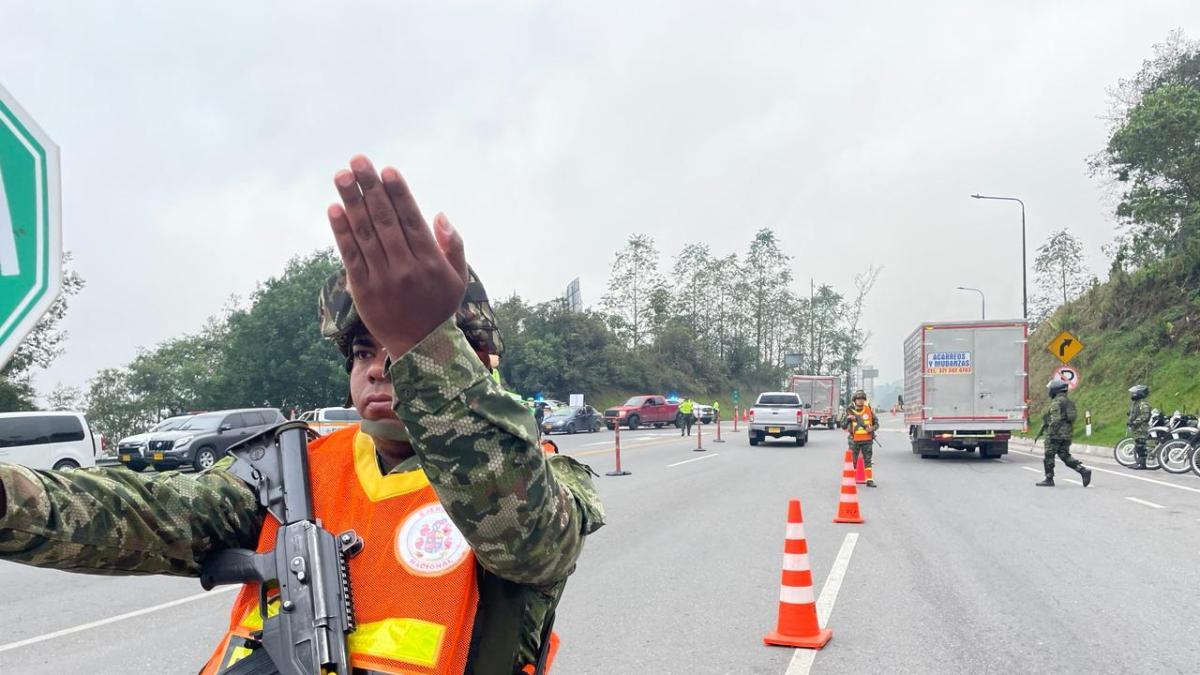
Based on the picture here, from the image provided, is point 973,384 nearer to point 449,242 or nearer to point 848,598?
point 848,598

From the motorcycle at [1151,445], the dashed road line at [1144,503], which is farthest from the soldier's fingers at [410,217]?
the motorcycle at [1151,445]

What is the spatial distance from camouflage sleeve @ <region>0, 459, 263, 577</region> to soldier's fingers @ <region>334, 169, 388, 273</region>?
85cm

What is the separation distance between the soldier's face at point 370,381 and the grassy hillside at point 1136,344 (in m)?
28.7

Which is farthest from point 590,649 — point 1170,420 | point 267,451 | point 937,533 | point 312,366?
point 312,366

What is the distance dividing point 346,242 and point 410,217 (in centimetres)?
8

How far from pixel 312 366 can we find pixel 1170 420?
37645mm

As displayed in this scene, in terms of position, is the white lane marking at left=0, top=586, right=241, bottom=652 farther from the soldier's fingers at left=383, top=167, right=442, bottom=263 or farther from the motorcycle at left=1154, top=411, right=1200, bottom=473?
the motorcycle at left=1154, top=411, right=1200, bottom=473

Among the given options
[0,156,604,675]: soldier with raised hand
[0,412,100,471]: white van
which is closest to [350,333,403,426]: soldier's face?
[0,156,604,675]: soldier with raised hand

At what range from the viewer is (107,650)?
564 cm

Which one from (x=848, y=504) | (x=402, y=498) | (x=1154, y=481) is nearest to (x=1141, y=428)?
(x=1154, y=481)

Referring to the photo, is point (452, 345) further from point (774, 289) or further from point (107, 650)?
point (774, 289)

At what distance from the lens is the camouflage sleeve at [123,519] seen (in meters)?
1.47

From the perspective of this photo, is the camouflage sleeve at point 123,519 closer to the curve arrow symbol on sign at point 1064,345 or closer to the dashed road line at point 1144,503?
the dashed road line at point 1144,503

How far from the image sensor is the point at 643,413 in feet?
146
